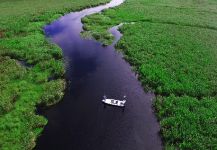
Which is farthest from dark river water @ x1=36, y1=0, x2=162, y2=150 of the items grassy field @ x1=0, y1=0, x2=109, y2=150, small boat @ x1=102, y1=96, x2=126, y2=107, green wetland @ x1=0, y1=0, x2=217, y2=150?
grassy field @ x1=0, y1=0, x2=109, y2=150

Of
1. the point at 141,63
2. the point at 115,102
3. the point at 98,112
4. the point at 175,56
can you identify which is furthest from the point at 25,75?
the point at 175,56

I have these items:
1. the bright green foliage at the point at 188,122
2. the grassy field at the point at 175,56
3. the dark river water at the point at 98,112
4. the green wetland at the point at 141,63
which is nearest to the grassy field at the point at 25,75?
the green wetland at the point at 141,63

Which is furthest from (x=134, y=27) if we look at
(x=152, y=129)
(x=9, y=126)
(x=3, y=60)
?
(x=9, y=126)

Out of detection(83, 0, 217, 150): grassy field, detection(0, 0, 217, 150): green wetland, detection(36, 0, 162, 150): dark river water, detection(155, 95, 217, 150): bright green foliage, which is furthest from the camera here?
detection(83, 0, 217, 150): grassy field

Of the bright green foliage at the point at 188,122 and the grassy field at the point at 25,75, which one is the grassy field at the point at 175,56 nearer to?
the bright green foliage at the point at 188,122

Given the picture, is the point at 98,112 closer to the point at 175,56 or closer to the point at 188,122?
the point at 188,122

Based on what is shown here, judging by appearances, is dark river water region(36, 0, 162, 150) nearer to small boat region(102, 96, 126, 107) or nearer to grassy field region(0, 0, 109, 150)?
small boat region(102, 96, 126, 107)
